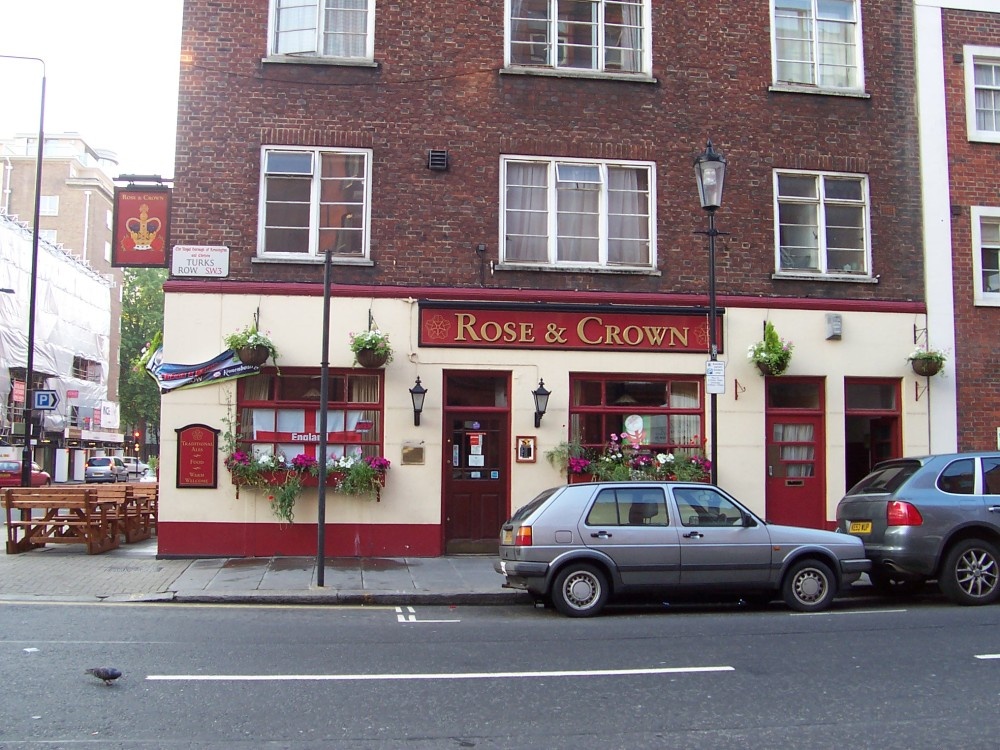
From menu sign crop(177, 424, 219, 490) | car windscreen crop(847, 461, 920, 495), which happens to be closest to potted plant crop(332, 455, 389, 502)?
menu sign crop(177, 424, 219, 490)

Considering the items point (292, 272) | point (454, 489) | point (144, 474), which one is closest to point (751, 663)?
point (454, 489)

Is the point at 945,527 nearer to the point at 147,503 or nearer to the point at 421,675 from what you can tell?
the point at 421,675

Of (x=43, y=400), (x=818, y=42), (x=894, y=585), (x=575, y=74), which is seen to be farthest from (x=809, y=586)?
(x=43, y=400)

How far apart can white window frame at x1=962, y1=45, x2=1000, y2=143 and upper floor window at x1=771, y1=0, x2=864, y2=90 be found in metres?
1.91

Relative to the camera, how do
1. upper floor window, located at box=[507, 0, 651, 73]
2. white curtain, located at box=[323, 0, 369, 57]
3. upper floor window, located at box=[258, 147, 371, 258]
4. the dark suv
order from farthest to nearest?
upper floor window, located at box=[507, 0, 651, 73] → white curtain, located at box=[323, 0, 369, 57] → upper floor window, located at box=[258, 147, 371, 258] → the dark suv

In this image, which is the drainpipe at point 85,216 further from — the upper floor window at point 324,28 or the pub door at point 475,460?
the pub door at point 475,460

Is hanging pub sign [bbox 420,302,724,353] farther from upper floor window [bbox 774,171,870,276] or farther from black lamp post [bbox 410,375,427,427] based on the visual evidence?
upper floor window [bbox 774,171,870,276]

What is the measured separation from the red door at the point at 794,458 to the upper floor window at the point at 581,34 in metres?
5.85

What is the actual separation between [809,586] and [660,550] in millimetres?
1719

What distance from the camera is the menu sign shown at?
1480cm

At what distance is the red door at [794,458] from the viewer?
1623 centimetres

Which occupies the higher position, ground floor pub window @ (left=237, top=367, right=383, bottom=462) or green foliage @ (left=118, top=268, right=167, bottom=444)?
green foliage @ (left=118, top=268, right=167, bottom=444)

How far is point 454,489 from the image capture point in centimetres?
1555

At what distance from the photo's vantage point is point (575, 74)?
16.2 meters
